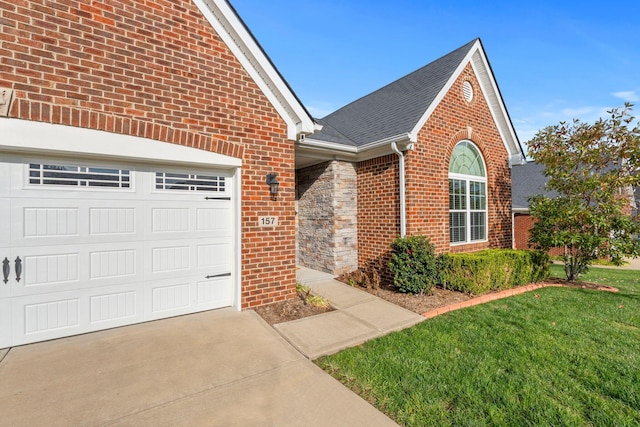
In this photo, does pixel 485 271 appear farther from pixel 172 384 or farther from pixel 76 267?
pixel 76 267

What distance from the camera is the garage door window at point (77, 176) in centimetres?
391

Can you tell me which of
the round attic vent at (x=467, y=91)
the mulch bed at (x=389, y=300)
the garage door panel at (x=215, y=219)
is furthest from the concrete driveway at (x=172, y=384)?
the round attic vent at (x=467, y=91)

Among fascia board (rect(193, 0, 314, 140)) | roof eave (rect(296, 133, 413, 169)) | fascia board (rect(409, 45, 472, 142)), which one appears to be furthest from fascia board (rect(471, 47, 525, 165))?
fascia board (rect(193, 0, 314, 140))

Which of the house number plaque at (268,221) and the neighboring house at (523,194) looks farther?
the neighboring house at (523,194)

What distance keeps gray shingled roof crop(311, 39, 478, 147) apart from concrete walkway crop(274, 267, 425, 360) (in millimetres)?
4109

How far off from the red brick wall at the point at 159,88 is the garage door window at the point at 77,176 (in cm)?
64

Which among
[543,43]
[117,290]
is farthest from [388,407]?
[543,43]

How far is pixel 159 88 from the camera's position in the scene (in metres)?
4.44

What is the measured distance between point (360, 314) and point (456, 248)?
4.24m

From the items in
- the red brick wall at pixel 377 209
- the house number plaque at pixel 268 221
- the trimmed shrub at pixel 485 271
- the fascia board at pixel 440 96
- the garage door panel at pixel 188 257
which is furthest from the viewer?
the red brick wall at pixel 377 209

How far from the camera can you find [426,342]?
4043mm

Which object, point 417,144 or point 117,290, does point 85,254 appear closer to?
point 117,290

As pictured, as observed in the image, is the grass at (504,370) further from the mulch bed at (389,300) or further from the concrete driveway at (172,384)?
the mulch bed at (389,300)

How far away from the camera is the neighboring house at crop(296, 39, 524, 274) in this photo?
283 inches
